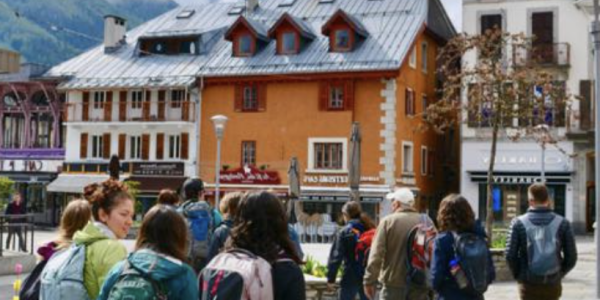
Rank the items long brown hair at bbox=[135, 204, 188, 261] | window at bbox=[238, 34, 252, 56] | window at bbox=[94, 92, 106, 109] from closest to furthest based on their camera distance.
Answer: long brown hair at bbox=[135, 204, 188, 261]
window at bbox=[238, 34, 252, 56]
window at bbox=[94, 92, 106, 109]

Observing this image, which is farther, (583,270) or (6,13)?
(6,13)

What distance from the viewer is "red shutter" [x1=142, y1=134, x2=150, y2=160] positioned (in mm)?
41594

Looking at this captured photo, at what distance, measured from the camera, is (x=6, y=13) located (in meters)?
155

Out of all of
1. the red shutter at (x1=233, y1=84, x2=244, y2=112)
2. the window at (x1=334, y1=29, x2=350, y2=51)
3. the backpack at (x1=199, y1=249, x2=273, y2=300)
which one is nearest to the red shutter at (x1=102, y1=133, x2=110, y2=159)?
the red shutter at (x1=233, y1=84, x2=244, y2=112)

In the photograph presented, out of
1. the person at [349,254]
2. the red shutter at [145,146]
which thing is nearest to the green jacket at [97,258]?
the person at [349,254]

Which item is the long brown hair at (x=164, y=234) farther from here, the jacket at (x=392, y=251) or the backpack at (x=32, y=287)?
the jacket at (x=392, y=251)

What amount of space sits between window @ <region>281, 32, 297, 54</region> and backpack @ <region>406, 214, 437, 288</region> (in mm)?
31951

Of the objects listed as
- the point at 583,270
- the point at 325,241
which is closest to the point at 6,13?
the point at 325,241

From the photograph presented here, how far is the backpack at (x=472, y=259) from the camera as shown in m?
7.03

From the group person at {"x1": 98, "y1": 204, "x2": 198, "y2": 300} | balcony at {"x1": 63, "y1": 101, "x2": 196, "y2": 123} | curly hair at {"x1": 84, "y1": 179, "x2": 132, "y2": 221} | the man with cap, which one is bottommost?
the man with cap

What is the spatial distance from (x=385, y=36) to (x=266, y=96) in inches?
239

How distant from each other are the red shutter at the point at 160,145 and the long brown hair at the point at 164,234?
37356 millimetres

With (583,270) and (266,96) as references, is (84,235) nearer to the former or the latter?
(583,270)

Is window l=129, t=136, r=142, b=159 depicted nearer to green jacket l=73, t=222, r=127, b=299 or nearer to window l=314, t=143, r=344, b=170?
window l=314, t=143, r=344, b=170
